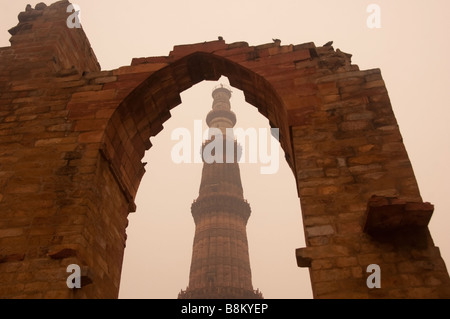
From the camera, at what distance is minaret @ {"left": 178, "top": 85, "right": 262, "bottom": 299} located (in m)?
21.2

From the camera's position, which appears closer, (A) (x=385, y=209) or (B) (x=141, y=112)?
(A) (x=385, y=209)

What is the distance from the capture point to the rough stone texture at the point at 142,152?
4062mm

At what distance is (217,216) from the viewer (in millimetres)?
24359

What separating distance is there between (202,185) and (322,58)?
21.7 meters

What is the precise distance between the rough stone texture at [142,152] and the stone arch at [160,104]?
0.08 ft

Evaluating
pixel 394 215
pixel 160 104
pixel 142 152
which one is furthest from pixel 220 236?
pixel 394 215

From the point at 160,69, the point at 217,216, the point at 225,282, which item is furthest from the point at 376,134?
the point at 217,216

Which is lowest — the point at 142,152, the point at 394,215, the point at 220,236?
the point at 394,215

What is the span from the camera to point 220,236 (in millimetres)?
23359

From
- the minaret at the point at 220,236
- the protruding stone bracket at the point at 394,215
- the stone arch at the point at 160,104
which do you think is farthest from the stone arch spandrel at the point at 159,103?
the minaret at the point at 220,236

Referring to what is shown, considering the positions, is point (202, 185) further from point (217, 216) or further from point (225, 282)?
point (225, 282)

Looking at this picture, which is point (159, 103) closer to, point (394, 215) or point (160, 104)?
point (160, 104)

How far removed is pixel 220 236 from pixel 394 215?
19878 millimetres

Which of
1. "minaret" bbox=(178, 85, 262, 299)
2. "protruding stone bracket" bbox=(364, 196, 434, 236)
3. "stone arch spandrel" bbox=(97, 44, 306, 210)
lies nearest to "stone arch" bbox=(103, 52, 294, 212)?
"stone arch spandrel" bbox=(97, 44, 306, 210)
